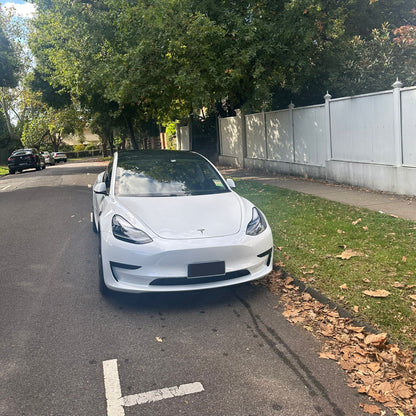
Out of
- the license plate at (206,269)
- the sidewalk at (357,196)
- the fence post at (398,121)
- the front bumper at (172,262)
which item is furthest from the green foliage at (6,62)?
the license plate at (206,269)

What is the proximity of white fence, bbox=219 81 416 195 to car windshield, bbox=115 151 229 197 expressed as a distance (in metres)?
5.10

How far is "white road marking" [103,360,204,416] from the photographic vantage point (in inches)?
117

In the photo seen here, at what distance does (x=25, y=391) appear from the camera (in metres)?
3.18

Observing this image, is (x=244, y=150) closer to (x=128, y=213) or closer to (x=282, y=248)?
(x=282, y=248)

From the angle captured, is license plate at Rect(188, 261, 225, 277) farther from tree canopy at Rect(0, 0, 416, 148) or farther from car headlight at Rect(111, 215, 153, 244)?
tree canopy at Rect(0, 0, 416, 148)

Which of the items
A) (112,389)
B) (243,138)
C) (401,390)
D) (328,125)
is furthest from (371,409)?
(243,138)

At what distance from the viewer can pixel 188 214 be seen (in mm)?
4828

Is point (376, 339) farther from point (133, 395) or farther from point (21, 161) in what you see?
point (21, 161)

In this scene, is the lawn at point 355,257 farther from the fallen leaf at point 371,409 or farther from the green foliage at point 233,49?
the green foliage at point 233,49

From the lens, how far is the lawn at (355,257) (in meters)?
4.14

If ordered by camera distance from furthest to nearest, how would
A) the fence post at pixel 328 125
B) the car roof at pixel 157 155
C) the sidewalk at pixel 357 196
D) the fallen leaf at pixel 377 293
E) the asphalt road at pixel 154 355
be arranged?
the fence post at pixel 328 125, the sidewalk at pixel 357 196, the car roof at pixel 157 155, the fallen leaf at pixel 377 293, the asphalt road at pixel 154 355

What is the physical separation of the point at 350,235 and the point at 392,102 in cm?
441

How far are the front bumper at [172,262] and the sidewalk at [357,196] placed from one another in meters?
4.17

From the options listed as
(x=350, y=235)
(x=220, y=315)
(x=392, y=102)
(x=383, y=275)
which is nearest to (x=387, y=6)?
(x=392, y=102)
